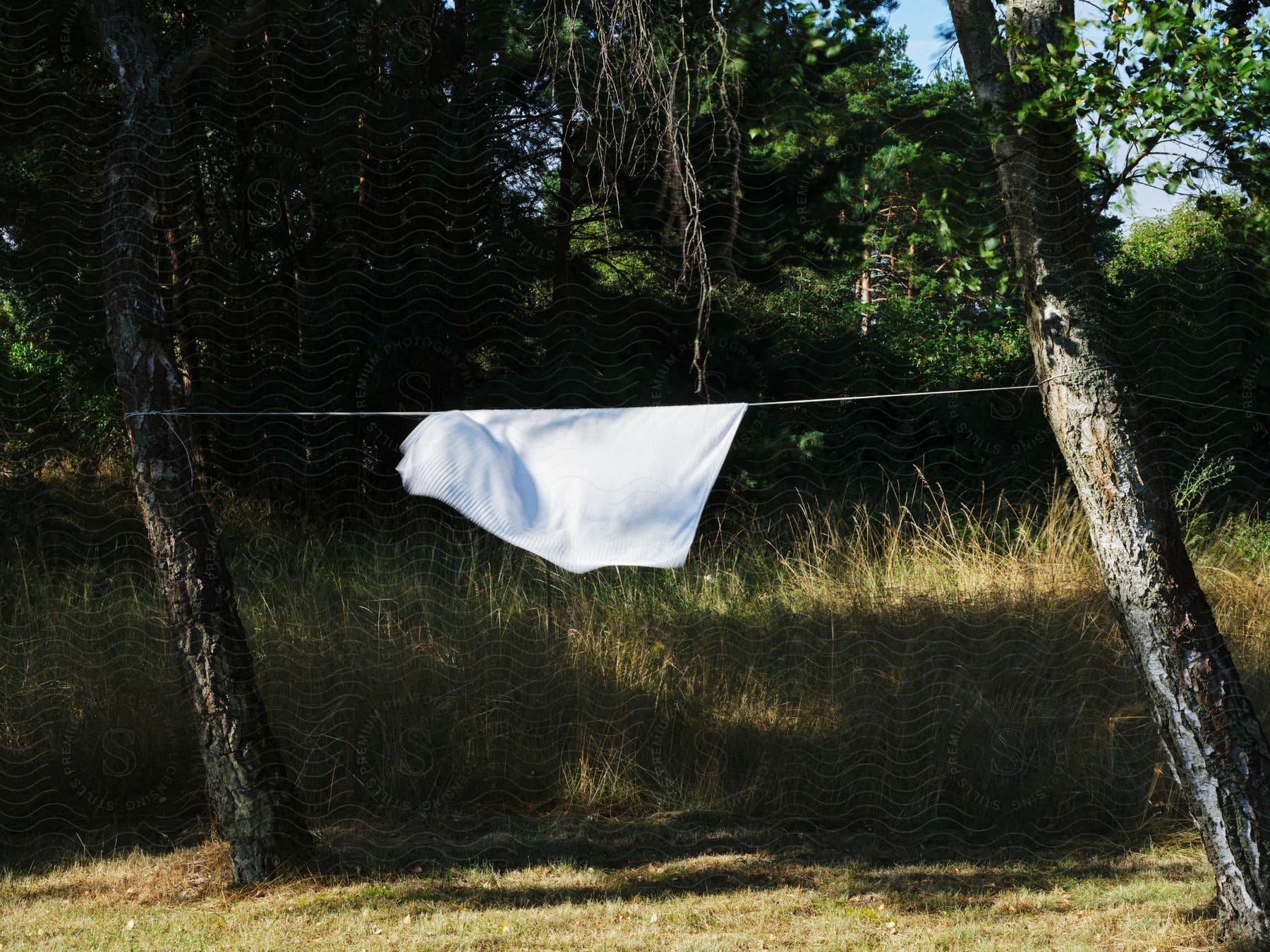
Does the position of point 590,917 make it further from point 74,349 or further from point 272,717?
point 74,349

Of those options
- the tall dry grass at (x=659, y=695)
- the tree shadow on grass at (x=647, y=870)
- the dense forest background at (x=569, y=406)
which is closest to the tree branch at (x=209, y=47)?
the dense forest background at (x=569, y=406)

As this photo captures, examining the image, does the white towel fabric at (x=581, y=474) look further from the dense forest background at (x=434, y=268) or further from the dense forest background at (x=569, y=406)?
the dense forest background at (x=434, y=268)

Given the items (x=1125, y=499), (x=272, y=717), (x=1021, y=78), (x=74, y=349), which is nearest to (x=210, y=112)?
(x=74, y=349)

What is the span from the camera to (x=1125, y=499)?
303 cm

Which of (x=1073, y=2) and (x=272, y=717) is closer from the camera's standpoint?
(x=1073, y=2)

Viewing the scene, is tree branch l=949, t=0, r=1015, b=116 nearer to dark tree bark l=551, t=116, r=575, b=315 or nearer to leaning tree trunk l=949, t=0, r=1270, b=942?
leaning tree trunk l=949, t=0, r=1270, b=942

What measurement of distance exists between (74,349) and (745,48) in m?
5.18

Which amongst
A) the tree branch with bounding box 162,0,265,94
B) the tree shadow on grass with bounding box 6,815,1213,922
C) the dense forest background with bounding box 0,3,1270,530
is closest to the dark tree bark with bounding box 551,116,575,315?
the dense forest background with bounding box 0,3,1270,530

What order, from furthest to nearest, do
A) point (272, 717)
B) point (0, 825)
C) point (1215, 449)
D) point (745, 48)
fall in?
1. point (1215, 449)
2. point (272, 717)
3. point (0, 825)
4. point (745, 48)

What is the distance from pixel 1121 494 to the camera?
304cm

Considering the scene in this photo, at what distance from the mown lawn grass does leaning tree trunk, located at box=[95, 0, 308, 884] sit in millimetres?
314

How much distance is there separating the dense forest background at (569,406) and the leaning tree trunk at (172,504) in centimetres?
19

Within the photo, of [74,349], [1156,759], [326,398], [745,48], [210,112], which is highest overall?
[210,112]

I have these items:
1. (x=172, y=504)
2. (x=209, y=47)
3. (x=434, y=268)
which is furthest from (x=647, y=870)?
(x=434, y=268)
